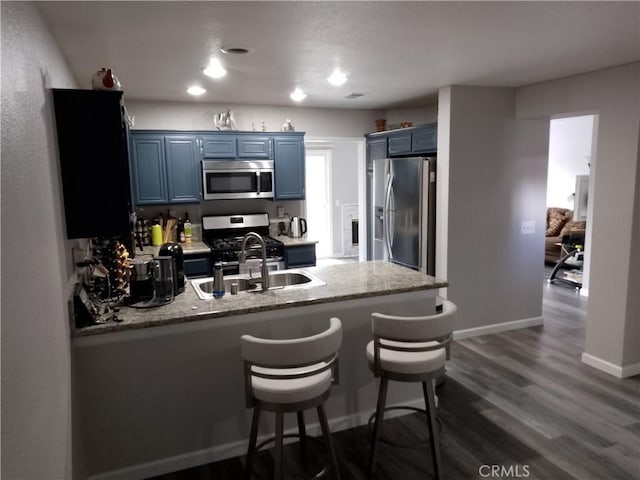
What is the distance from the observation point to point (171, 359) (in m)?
2.45

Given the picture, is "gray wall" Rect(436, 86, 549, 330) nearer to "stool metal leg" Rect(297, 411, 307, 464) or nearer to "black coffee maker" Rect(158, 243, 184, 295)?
"stool metal leg" Rect(297, 411, 307, 464)

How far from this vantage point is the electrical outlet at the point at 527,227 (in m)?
4.57

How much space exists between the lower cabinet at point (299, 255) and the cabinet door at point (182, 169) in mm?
1144

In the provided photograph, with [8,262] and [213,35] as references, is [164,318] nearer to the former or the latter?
[8,262]

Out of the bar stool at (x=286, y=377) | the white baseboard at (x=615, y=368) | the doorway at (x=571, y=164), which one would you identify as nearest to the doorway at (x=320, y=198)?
the doorway at (x=571, y=164)

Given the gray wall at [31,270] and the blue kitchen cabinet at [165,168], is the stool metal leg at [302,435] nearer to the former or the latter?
the gray wall at [31,270]

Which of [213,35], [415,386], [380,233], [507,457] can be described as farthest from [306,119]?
[507,457]

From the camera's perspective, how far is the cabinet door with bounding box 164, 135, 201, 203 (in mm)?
4758

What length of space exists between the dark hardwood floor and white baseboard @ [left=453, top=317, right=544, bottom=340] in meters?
0.33

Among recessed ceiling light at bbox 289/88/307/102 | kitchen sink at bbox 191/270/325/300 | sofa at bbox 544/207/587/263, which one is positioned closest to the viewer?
kitchen sink at bbox 191/270/325/300

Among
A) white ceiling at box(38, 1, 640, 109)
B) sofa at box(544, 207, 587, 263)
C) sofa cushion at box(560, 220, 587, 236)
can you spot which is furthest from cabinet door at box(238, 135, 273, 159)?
sofa cushion at box(560, 220, 587, 236)

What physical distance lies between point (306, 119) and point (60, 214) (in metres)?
3.80

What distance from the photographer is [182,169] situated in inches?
190

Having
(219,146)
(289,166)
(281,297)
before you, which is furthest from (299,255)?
(281,297)
